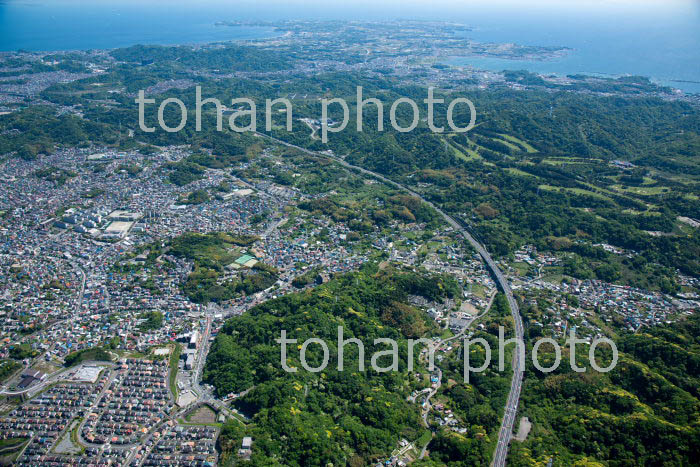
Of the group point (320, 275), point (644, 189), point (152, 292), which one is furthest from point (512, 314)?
point (644, 189)

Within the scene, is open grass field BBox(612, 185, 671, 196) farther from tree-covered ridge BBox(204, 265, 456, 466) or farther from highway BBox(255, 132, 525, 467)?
tree-covered ridge BBox(204, 265, 456, 466)

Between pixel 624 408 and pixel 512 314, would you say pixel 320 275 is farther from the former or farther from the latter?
pixel 624 408

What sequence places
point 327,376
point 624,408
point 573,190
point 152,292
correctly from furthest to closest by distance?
point 573,190, point 152,292, point 327,376, point 624,408

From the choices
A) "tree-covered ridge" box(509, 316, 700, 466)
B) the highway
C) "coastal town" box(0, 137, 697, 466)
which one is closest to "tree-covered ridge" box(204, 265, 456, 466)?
"coastal town" box(0, 137, 697, 466)

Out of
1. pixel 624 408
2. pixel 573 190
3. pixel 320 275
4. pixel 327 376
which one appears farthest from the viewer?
pixel 573 190

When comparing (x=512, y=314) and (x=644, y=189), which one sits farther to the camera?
(x=644, y=189)

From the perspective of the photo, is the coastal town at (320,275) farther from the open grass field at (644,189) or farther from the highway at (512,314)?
the open grass field at (644,189)
